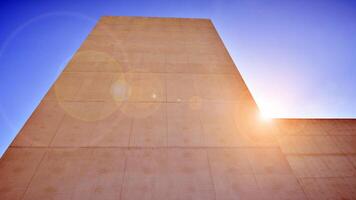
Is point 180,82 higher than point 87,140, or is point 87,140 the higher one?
point 180,82

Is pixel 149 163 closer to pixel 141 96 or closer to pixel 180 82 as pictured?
pixel 141 96

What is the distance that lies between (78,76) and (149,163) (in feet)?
15.2

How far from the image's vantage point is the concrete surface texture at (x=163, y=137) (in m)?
4.54

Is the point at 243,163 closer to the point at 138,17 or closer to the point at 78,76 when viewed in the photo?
the point at 78,76

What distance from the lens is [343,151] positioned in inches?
331

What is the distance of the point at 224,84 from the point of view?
7.36 m

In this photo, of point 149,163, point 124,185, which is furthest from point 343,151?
point 124,185

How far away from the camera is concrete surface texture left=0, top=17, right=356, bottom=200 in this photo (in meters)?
4.54

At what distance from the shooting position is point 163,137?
551 cm

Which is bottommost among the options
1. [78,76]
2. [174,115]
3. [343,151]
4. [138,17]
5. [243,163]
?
[343,151]

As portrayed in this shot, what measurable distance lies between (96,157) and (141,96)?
2523 mm

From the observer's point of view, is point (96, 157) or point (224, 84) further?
point (224, 84)

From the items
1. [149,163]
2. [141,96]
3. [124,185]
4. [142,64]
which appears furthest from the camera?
[142,64]

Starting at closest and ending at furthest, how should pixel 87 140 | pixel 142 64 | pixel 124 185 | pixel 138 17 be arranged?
pixel 124 185 → pixel 87 140 → pixel 142 64 → pixel 138 17
